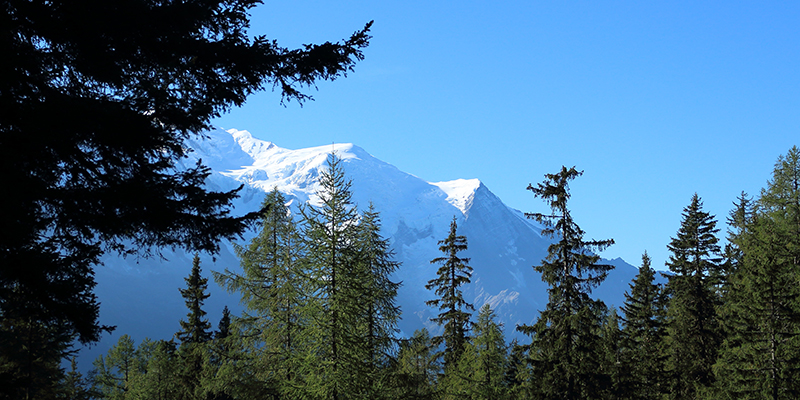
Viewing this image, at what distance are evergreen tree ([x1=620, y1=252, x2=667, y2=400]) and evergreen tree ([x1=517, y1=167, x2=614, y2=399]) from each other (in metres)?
12.6

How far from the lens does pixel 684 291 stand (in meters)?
34.0

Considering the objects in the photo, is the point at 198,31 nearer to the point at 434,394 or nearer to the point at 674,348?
the point at 434,394

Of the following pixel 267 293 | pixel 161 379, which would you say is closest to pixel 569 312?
pixel 267 293

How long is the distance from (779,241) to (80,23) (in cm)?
3275

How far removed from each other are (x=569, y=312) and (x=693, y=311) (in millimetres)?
12667

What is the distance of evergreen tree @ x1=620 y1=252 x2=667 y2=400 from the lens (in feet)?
128

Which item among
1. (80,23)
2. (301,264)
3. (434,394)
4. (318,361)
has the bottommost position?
(434,394)

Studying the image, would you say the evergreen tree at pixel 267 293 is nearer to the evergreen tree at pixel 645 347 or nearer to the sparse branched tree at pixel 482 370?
the sparse branched tree at pixel 482 370

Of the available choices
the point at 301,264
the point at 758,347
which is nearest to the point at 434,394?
the point at 301,264

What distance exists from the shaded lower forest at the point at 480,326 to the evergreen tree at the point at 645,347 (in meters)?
0.15

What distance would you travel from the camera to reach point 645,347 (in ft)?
135

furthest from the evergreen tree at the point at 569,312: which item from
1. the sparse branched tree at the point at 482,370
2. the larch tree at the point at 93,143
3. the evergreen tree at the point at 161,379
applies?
the evergreen tree at the point at 161,379

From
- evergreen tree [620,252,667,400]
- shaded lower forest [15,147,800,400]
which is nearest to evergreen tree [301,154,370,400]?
shaded lower forest [15,147,800,400]

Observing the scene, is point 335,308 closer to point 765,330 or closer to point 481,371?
point 481,371
